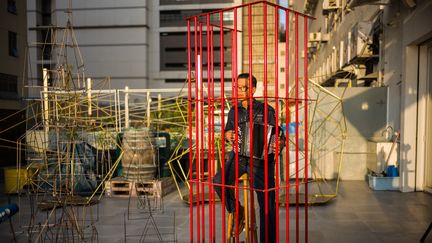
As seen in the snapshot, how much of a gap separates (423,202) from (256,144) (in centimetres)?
521

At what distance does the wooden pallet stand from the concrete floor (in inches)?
8.6

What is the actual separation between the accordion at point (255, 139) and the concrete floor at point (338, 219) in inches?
79.3

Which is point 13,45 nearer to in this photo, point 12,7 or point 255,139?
point 12,7

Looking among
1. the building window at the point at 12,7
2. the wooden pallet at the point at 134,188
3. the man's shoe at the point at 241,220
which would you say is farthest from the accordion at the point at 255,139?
the building window at the point at 12,7

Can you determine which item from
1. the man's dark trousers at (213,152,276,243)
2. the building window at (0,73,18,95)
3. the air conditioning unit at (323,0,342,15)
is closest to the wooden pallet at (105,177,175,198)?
the man's dark trousers at (213,152,276,243)

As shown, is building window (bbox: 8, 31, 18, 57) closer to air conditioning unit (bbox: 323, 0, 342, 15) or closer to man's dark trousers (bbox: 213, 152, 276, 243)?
air conditioning unit (bbox: 323, 0, 342, 15)

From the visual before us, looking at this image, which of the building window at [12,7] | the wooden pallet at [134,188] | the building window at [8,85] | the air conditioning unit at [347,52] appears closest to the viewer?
the wooden pallet at [134,188]

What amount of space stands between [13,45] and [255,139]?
21.8m

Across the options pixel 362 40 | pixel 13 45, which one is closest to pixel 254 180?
pixel 362 40

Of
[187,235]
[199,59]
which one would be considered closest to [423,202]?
[187,235]

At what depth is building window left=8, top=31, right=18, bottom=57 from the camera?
21575mm

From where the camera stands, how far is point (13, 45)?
21750mm

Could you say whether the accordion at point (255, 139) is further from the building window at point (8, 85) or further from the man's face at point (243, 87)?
the building window at point (8, 85)

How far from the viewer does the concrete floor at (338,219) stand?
17.8 ft
